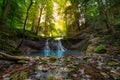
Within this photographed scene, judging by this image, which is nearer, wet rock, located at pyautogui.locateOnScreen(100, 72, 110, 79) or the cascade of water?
wet rock, located at pyautogui.locateOnScreen(100, 72, 110, 79)

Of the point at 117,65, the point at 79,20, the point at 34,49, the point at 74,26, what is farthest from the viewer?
the point at 74,26

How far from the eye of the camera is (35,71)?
549 centimetres

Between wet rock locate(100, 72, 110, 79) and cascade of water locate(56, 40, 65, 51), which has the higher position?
cascade of water locate(56, 40, 65, 51)

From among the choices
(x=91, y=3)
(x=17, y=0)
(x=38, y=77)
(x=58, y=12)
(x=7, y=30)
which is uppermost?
(x=58, y=12)

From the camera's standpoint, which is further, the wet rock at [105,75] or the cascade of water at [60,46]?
the cascade of water at [60,46]

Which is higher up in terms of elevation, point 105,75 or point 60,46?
point 60,46

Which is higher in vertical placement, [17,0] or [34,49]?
[17,0]

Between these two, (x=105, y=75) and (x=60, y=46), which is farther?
(x=60, y=46)

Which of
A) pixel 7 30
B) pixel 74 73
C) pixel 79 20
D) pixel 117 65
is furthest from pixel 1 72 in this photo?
pixel 79 20

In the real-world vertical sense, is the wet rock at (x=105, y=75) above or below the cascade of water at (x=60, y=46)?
below

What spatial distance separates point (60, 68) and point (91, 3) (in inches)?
357

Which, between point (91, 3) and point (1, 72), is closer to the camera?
point (1, 72)

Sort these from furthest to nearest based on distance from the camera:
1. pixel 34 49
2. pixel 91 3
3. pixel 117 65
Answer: pixel 34 49, pixel 91 3, pixel 117 65

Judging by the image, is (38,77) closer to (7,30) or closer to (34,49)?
(7,30)
